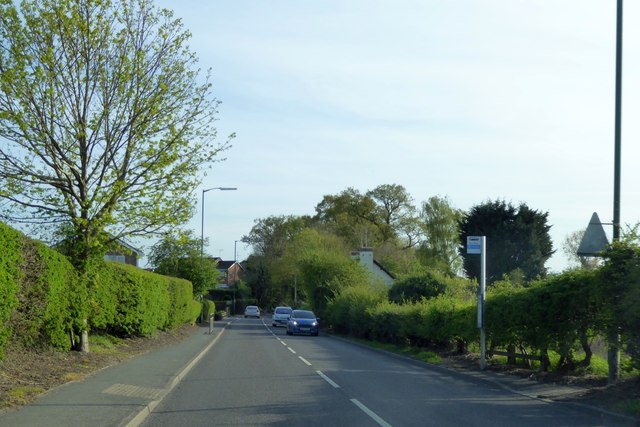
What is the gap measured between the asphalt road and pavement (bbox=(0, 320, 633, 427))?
0.30 meters

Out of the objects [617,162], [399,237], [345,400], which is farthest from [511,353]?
[399,237]

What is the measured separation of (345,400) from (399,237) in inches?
2866

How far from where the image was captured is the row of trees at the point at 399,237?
53688 mm

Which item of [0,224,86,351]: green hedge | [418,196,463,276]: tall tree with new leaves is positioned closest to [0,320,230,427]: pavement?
[0,224,86,351]: green hedge

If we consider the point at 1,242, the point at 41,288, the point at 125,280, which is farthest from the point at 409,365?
the point at 1,242

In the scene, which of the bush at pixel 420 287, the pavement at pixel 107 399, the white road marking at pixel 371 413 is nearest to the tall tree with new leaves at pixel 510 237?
the bush at pixel 420 287

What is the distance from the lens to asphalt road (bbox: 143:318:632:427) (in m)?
11.3

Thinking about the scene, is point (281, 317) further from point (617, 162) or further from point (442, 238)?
point (617, 162)

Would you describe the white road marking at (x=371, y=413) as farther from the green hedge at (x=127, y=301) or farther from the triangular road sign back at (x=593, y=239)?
the green hedge at (x=127, y=301)

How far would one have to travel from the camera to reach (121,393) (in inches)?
536

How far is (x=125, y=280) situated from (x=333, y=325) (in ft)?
85.1

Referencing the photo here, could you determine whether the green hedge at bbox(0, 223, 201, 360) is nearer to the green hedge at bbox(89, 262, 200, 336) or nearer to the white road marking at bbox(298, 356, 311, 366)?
the green hedge at bbox(89, 262, 200, 336)

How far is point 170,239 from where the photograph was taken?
69.6ft

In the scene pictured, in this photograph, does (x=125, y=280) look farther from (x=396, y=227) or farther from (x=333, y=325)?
(x=396, y=227)
